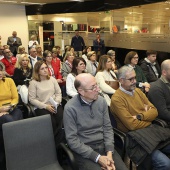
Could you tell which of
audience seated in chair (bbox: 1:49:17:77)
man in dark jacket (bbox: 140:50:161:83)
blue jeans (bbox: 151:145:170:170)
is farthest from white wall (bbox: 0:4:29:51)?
blue jeans (bbox: 151:145:170:170)

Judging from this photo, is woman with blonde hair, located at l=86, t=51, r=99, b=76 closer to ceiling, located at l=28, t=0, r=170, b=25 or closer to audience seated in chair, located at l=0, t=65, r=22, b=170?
audience seated in chair, located at l=0, t=65, r=22, b=170

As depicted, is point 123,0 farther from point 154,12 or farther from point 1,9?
point 1,9

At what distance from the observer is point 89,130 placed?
1.97 metres

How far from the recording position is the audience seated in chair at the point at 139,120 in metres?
2.01

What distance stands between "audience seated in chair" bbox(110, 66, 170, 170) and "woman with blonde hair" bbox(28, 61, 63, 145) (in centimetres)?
95

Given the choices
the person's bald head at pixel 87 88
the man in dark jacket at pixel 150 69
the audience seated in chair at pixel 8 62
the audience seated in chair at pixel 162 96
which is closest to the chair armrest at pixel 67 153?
the person's bald head at pixel 87 88

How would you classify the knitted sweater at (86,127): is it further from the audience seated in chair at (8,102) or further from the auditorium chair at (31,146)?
the audience seated in chair at (8,102)

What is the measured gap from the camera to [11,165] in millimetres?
1772

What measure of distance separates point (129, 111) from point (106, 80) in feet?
4.26

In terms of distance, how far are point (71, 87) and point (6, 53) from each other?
7.95 ft

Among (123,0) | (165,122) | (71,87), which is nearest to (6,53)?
(71,87)

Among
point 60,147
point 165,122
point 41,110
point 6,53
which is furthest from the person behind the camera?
point 6,53

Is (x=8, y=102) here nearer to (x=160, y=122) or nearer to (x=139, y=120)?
(x=139, y=120)

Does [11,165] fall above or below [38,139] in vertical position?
below
